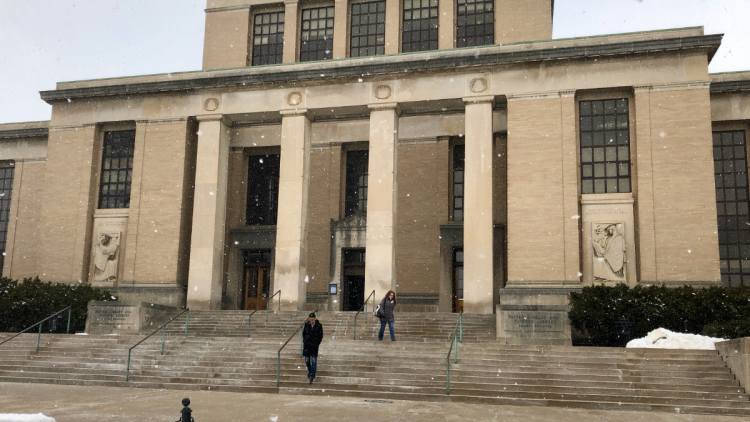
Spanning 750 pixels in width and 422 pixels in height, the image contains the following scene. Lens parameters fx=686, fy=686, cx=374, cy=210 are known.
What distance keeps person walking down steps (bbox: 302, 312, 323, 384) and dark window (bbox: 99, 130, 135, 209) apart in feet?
52.0

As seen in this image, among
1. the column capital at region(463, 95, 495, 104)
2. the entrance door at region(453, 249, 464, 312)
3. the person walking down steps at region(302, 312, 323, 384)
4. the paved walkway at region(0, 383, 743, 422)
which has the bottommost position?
the paved walkway at region(0, 383, 743, 422)

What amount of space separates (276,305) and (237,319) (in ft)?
7.86

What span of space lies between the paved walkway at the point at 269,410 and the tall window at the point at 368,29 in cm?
1976

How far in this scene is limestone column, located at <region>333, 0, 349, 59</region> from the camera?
31.0m

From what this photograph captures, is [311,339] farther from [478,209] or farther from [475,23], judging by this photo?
[475,23]

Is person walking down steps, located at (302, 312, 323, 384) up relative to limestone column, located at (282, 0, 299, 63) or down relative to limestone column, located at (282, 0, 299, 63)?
down

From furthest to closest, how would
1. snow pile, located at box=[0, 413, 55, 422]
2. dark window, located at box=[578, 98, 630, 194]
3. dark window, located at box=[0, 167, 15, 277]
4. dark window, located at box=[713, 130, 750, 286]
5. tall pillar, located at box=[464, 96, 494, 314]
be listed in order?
dark window, located at box=[0, 167, 15, 277]
dark window, located at box=[713, 130, 750, 286]
dark window, located at box=[578, 98, 630, 194]
tall pillar, located at box=[464, 96, 494, 314]
snow pile, located at box=[0, 413, 55, 422]

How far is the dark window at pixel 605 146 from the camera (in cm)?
2439

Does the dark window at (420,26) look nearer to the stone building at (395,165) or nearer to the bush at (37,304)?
the stone building at (395,165)

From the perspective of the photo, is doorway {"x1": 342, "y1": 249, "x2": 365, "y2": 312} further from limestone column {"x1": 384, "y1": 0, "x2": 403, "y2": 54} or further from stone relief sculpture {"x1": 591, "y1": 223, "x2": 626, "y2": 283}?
stone relief sculpture {"x1": 591, "y1": 223, "x2": 626, "y2": 283}

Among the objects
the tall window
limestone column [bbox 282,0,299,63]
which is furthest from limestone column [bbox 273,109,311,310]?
the tall window

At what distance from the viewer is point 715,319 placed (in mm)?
19547

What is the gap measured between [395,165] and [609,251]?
824cm

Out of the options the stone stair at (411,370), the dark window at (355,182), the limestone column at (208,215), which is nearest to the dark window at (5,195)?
the limestone column at (208,215)
